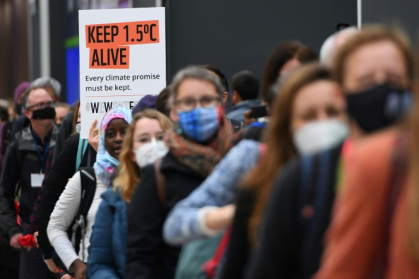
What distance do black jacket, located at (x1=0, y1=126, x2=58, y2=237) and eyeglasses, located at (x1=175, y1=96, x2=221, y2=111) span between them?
546 cm

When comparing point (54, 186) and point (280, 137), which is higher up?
point (280, 137)

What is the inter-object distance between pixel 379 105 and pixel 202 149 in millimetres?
1933

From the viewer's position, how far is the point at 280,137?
354 centimetres

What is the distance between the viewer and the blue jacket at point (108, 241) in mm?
5750

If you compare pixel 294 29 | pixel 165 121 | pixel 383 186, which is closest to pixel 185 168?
pixel 165 121

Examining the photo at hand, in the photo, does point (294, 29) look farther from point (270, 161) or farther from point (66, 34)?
point (66, 34)

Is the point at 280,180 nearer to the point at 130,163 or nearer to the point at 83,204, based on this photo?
the point at 130,163

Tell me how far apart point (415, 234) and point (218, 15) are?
400 inches

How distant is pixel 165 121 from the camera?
19.2 ft

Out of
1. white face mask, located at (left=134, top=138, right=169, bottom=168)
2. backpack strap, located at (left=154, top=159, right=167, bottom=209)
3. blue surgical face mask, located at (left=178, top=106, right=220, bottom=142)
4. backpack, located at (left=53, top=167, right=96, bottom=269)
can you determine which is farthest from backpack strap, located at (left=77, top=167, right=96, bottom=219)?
blue surgical face mask, located at (left=178, top=106, right=220, bottom=142)

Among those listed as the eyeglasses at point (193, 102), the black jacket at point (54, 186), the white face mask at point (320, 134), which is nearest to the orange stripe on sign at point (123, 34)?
the black jacket at point (54, 186)

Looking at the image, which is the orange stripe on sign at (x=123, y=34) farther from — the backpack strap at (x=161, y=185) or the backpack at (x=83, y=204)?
the backpack strap at (x=161, y=185)

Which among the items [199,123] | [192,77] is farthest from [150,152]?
[199,123]

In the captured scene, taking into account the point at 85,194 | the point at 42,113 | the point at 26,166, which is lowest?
the point at 26,166
